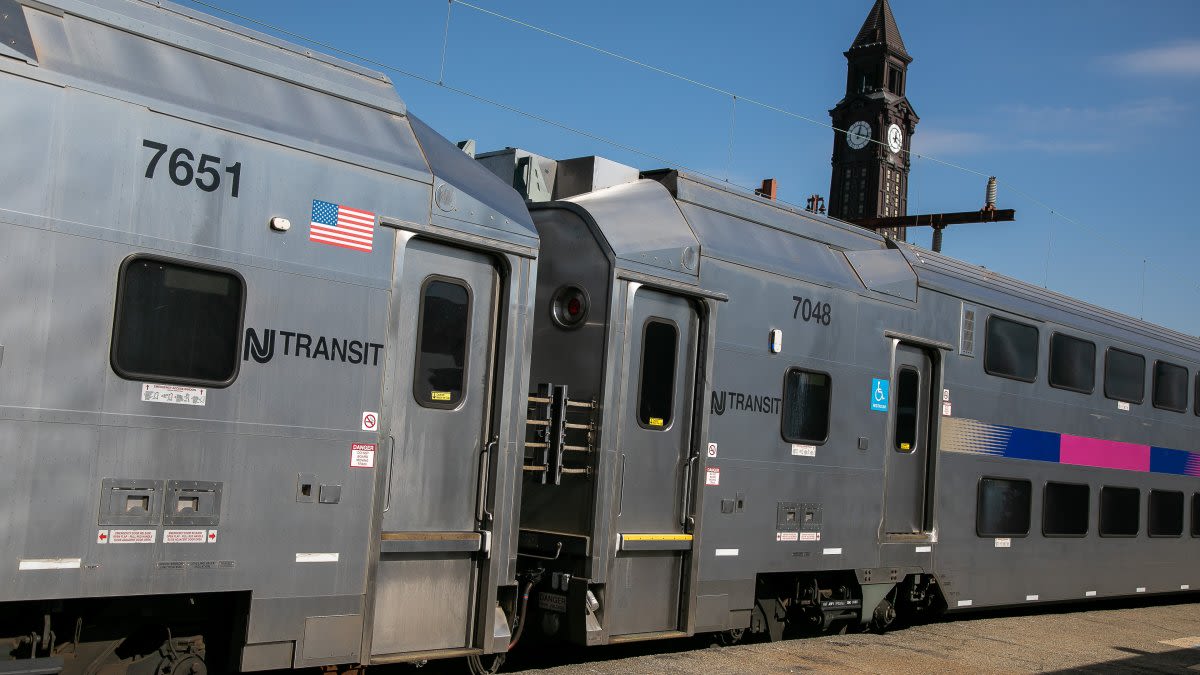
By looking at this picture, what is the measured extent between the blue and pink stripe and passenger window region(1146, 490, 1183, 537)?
0.36m

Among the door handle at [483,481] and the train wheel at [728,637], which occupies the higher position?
the door handle at [483,481]

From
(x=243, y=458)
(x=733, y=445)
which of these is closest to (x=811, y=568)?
(x=733, y=445)

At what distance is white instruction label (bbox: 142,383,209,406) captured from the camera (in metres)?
6.16

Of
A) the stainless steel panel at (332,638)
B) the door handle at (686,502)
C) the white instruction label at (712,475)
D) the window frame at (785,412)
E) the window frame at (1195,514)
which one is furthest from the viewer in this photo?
the window frame at (1195,514)

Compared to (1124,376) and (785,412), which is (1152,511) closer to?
(1124,376)

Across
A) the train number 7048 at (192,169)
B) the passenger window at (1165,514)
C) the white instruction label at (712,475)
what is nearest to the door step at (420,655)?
the white instruction label at (712,475)

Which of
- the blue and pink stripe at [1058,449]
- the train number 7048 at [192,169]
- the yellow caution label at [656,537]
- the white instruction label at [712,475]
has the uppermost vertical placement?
the train number 7048 at [192,169]

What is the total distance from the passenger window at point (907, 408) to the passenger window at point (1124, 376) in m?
4.63

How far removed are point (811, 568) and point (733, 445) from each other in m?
1.70

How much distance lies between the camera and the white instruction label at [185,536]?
20.3ft

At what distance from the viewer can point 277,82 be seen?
7082 mm

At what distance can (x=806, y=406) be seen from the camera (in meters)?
10.8

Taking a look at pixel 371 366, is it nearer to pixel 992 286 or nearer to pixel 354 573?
pixel 354 573

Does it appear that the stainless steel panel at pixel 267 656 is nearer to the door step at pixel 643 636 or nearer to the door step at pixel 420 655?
the door step at pixel 420 655
